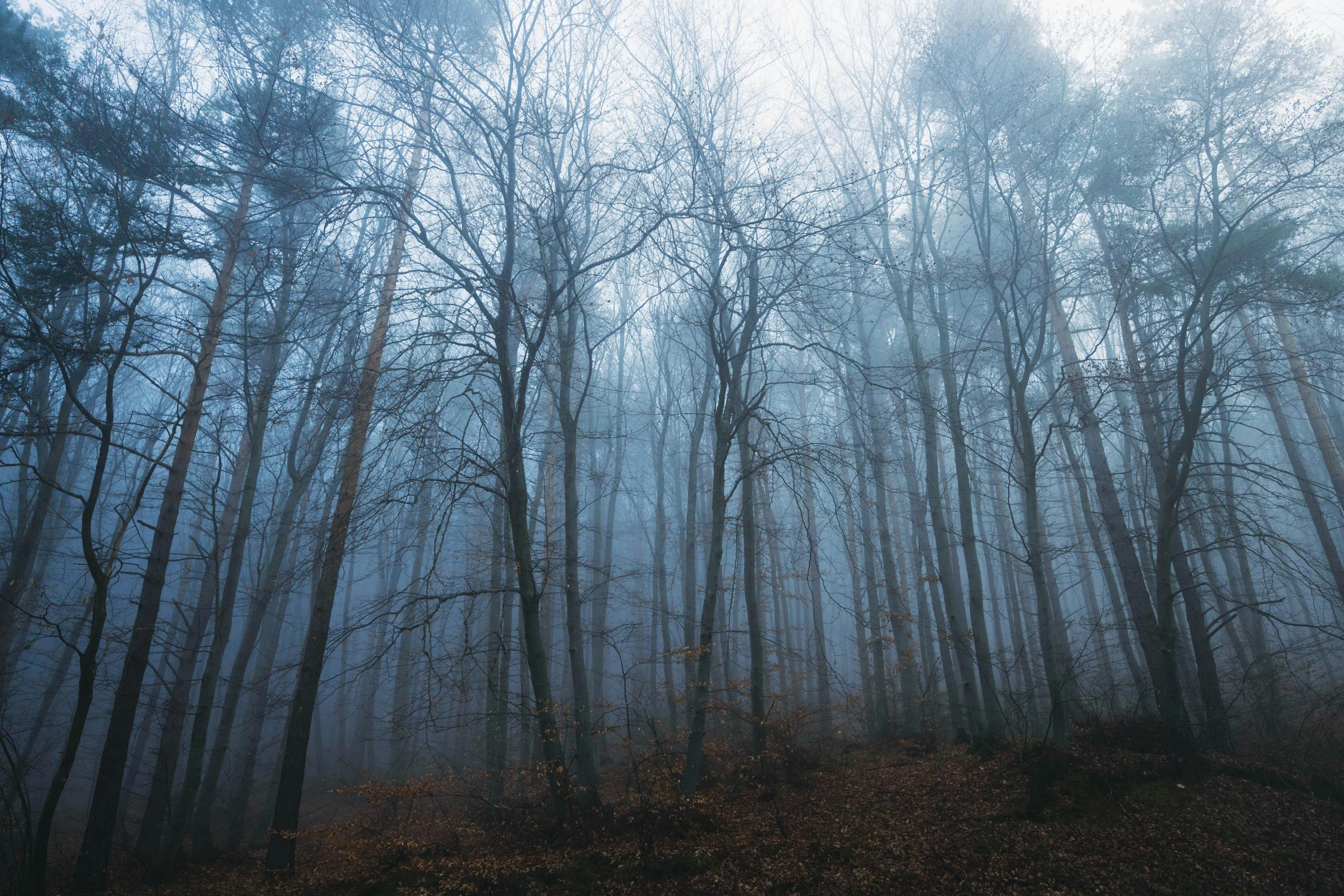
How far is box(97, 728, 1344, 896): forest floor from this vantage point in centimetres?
457

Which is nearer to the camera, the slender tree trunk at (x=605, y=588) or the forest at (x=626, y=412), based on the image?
the forest at (x=626, y=412)

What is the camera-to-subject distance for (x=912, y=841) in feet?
16.8

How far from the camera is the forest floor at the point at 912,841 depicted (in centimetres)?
457

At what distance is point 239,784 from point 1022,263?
45.4 ft

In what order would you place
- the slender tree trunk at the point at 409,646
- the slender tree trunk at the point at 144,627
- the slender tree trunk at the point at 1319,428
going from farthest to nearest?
the slender tree trunk at the point at 1319,428 → the slender tree trunk at the point at 409,646 → the slender tree trunk at the point at 144,627

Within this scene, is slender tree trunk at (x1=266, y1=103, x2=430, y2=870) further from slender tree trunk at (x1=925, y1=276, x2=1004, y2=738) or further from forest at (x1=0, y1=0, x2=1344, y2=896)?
slender tree trunk at (x1=925, y1=276, x2=1004, y2=738)

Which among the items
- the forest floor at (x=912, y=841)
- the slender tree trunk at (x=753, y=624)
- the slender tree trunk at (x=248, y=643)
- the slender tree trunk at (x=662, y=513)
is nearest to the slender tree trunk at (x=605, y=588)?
the slender tree trunk at (x=662, y=513)

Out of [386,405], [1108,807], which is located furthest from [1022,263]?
[386,405]

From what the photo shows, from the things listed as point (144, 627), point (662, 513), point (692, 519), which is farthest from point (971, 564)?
point (144, 627)

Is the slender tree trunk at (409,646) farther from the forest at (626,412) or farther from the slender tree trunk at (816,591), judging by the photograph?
the slender tree trunk at (816,591)

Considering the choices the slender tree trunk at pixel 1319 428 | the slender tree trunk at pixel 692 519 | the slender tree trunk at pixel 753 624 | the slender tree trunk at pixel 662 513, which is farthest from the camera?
the slender tree trunk at pixel 662 513

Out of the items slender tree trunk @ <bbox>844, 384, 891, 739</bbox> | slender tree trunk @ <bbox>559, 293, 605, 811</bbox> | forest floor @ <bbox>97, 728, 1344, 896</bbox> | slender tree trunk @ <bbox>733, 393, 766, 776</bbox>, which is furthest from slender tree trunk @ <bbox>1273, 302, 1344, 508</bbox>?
slender tree trunk @ <bbox>559, 293, 605, 811</bbox>

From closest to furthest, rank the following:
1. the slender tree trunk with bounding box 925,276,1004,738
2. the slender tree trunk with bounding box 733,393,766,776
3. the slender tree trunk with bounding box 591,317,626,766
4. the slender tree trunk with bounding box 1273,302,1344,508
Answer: the slender tree trunk with bounding box 733,393,766,776 → the slender tree trunk with bounding box 925,276,1004,738 → the slender tree trunk with bounding box 1273,302,1344,508 → the slender tree trunk with bounding box 591,317,626,766

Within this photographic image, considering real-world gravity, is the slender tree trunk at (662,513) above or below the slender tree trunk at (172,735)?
Result: above
